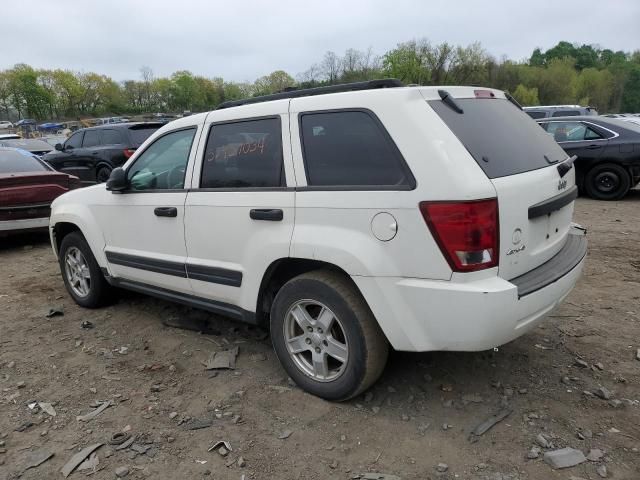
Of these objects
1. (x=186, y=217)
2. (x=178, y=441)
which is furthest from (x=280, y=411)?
(x=186, y=217)

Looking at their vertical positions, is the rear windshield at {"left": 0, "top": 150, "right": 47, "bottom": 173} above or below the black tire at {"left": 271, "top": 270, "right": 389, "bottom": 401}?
above

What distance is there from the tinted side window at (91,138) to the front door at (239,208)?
34.4 ft

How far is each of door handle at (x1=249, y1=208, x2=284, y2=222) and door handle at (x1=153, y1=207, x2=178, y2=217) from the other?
0.81 meters

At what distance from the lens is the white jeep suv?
8.46ft

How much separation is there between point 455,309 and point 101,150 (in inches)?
463

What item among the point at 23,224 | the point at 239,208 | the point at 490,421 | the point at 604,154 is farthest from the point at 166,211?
the point at 604,154

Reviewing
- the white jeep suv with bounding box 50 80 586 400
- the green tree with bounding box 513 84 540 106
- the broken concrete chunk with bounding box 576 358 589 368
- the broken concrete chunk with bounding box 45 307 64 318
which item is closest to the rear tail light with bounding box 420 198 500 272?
the white jeep suv with bounding box 50 80 586 400

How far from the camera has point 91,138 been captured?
13.1 meters

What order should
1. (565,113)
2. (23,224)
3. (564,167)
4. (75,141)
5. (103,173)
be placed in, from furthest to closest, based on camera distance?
(565,113) < (75,141) < (103,173) < (23,224) < (564,167)

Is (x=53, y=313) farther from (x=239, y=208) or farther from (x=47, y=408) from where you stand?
(x=239, y=208)

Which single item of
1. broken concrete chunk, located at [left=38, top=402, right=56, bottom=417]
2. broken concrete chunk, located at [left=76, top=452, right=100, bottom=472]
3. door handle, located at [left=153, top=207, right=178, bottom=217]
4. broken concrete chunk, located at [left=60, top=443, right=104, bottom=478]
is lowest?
broken concrete chunk, located at [left=76, top=452, right=100, bottom=472]

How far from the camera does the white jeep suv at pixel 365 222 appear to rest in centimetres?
258

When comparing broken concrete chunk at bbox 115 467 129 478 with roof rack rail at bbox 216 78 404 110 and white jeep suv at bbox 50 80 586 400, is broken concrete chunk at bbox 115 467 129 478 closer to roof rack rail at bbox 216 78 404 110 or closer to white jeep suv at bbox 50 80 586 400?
white jeep suv at bbox 50 80 586 400

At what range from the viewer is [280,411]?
312 centimetres
